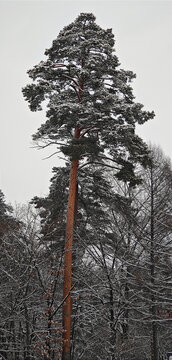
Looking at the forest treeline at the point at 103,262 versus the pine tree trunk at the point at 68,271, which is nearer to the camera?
the pine tree trunk at the point at 68,271

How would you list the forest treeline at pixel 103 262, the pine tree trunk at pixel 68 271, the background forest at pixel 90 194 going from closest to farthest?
the pine tree trunk at pixel 68 271 < the background forest at pixel 90 194 < the forest treeline at pixel 103 262

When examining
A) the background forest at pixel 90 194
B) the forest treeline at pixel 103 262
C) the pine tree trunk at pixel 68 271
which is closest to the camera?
the pine tree trunk at pixel 68 271

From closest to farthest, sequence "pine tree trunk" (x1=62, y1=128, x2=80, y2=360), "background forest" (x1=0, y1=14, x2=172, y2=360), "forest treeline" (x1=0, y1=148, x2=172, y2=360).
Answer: "pine tree trunk" (x1=62, y1=128, x2=80, y2=360)
"background forest" (x1=0, y1=14, x2=172, y2=360)
"forest treeline" (x1=0, y1=148, x2=172, y2=360)

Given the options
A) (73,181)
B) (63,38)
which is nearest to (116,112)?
(73,181)

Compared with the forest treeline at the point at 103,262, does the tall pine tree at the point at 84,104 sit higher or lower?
higher

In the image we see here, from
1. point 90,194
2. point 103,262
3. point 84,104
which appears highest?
point 84,104

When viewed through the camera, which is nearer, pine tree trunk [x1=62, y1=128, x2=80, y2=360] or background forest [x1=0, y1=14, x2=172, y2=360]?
pine tree trunk [x1=62, y1=128, x2=80, y2=360]

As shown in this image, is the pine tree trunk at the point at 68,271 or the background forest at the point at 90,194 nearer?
the pine tree trunk at the point at 68,271

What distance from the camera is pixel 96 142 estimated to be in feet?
36.8

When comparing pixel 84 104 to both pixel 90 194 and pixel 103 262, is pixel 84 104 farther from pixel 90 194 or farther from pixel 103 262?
pixel 103 262

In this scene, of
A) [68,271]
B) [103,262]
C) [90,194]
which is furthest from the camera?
[90,194]

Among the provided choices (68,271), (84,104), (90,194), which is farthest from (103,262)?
(84,104)

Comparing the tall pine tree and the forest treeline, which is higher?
the tall pine tree

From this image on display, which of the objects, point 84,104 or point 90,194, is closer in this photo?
point 84,104
